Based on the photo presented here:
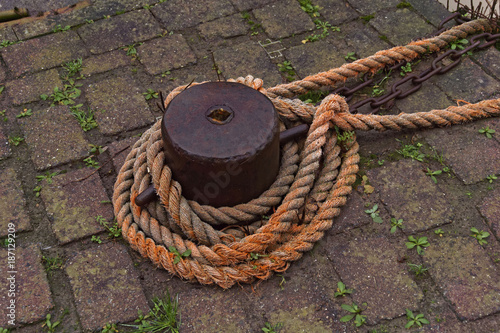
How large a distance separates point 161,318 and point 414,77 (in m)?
2.00

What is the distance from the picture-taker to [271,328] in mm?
2348

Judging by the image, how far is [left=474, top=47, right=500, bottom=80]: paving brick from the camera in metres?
3.42

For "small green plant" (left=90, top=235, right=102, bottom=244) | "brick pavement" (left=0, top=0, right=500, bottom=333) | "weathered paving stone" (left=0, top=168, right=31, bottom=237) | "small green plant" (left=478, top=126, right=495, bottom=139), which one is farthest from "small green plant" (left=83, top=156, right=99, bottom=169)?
"small green plant" (left=478, top=126, right=495, bottom=139)

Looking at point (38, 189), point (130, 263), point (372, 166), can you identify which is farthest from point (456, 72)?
point (38, 189)

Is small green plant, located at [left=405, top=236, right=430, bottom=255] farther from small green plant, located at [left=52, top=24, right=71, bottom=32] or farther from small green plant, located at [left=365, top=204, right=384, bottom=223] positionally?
small green plant, located at [left=52, top=24, right=71, bottom=32]

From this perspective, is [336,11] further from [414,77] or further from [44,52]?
[44,52]

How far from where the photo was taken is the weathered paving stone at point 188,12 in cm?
385

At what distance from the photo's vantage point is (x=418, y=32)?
3.70 meters

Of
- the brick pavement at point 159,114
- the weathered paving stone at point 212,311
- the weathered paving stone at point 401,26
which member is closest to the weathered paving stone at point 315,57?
the brick pavement at point 159,114

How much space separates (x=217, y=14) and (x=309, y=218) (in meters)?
1.88

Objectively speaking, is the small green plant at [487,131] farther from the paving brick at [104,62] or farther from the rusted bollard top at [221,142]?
the paving brick at [104,62]

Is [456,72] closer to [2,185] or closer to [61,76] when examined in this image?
[61,76]

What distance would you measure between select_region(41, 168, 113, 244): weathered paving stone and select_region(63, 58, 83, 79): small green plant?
0.83 m

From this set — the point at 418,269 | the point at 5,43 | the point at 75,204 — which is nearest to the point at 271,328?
the point at 418,269
